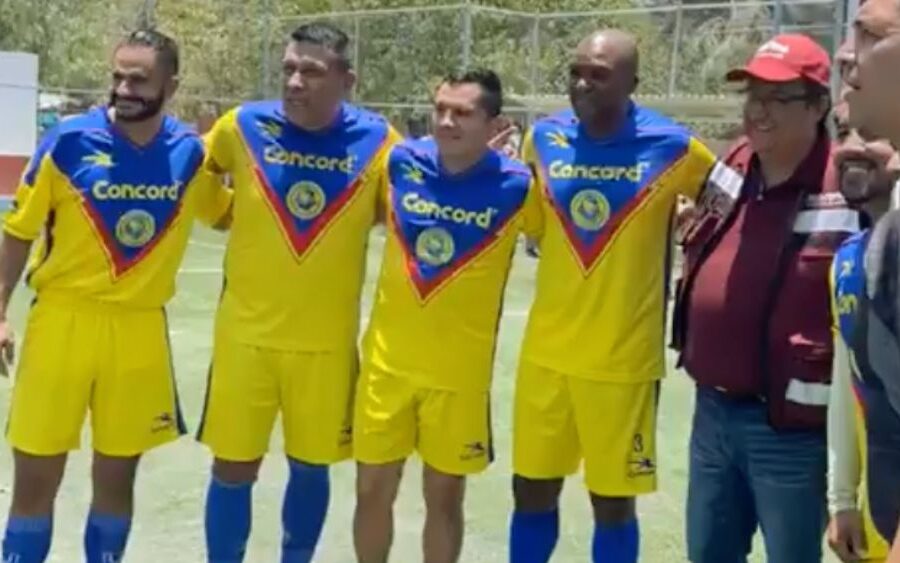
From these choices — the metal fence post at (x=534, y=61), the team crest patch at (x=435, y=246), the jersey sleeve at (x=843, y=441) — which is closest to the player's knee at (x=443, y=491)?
the team crest patch at (x=435, y=246)

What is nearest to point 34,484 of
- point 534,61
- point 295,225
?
point 295,225

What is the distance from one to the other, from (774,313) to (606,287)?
2.84ft

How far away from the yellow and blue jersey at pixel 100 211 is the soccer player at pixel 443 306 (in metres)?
0.81

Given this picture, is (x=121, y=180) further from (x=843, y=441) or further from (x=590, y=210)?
(x=843, y=441)

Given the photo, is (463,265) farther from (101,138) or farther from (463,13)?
(463,13)

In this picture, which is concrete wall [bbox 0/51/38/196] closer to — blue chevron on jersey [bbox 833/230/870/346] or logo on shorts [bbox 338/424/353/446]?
logo on shorts [bbox 338/424/353/446]

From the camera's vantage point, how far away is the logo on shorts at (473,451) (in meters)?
5.41

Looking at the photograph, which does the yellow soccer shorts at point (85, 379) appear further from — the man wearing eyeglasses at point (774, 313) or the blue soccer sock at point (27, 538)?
the man wearing eyeglasses at point (774, 313)

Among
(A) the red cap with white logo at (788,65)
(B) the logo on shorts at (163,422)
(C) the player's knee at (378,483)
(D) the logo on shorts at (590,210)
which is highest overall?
(A) the red cap with white logo at (788,65)

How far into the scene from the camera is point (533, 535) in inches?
213

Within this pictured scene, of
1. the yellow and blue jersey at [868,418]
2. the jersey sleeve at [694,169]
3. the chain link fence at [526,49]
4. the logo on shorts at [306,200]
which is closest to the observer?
the yellow and blue jersey at [868,418]

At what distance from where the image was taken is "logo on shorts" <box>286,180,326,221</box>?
5.48m

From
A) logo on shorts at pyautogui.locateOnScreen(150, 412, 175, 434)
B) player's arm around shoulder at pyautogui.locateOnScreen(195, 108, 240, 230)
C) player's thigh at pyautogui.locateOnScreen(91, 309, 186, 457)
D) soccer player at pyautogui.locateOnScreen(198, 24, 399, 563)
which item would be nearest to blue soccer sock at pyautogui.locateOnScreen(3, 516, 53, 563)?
player's thigh at pyautogui.locateOnScreen(91, 309, 186, 457)

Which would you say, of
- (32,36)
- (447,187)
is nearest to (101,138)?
(447,187)
